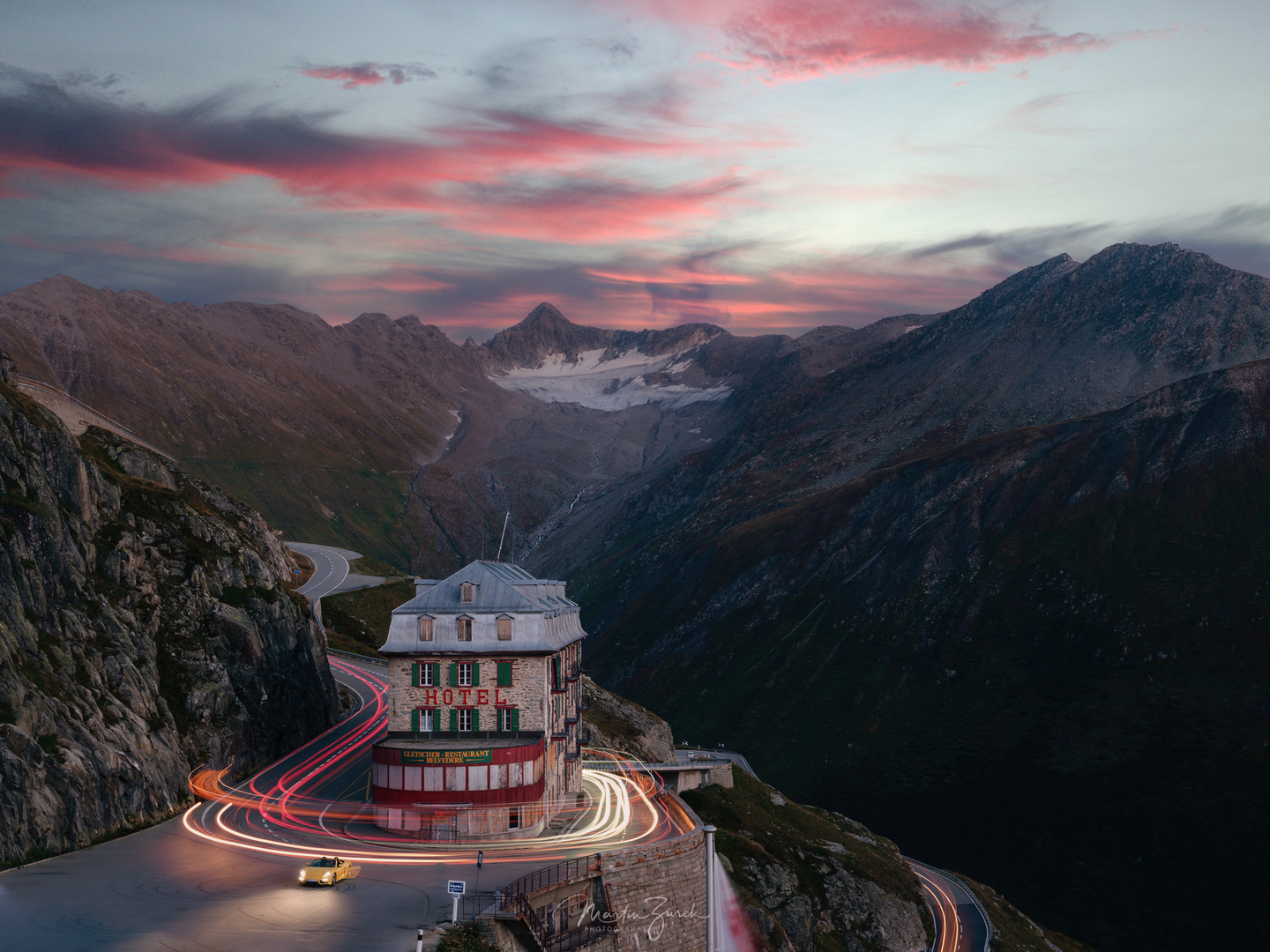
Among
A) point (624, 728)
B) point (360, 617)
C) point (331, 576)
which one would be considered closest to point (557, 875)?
point (624, 728)

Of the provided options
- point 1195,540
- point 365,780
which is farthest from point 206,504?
point 1195,540

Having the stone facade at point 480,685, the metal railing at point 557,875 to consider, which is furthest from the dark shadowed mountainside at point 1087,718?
the metal railing at point 557,875

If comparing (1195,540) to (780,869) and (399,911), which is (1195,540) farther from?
(399,911)

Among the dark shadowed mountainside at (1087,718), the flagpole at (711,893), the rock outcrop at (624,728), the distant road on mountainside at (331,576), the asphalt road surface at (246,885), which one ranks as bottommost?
the dark shadowed mountainside at (1087,718)

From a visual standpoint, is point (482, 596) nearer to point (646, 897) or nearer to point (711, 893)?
point (646, 897)

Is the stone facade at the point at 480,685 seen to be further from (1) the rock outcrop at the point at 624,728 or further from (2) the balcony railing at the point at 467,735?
(1) the rock outcrop at the point at 624,728

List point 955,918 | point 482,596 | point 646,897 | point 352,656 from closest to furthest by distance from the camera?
1. point 646,897
2. point 482,596
3. point 955,918
4. point 352,656
